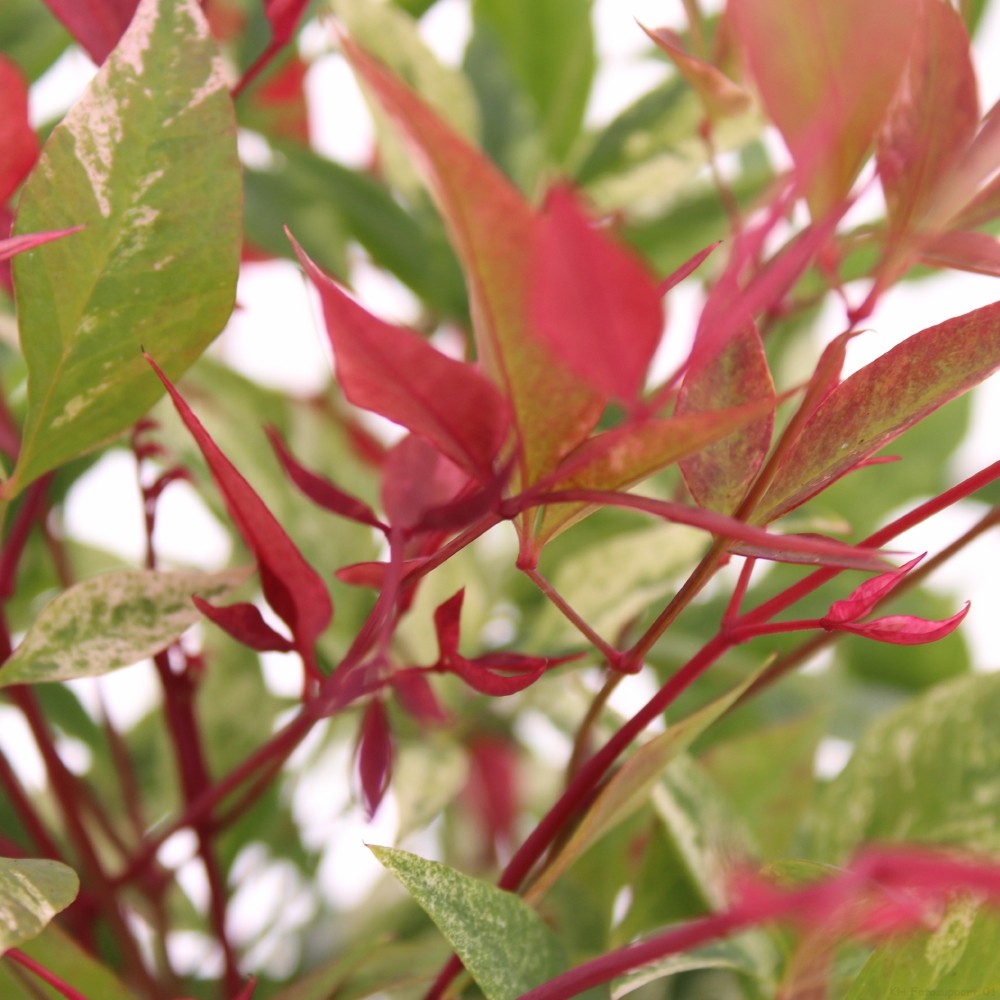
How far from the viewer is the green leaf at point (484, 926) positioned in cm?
18

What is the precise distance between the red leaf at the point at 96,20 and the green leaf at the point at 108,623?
10 cm

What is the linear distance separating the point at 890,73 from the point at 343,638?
0.26 meters

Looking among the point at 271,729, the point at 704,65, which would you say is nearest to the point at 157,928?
the point at 271,729

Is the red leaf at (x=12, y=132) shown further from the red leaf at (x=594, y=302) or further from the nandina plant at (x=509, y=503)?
the red leaf at (x=594, y=302)

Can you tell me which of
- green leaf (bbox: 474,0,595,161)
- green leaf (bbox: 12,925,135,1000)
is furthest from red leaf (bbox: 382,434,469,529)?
green leaf (bbox: 474,0,595,161)

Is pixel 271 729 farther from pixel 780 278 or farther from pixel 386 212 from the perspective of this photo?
pixel 780 278

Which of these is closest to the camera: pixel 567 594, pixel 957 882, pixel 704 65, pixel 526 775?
pixel 957 882

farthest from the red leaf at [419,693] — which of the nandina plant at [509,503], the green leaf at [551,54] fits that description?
the green leaf at [551,54]

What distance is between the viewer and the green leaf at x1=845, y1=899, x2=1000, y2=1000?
0.20 metres

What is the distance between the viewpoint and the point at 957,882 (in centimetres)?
12

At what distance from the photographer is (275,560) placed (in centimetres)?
20

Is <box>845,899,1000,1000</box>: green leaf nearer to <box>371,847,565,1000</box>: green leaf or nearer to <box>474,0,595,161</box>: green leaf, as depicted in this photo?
<box>371,847,565,1000</box>: green leaf

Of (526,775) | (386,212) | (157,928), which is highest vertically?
(386,212)

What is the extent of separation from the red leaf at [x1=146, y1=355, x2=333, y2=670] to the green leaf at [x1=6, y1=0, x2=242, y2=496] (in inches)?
1.1
